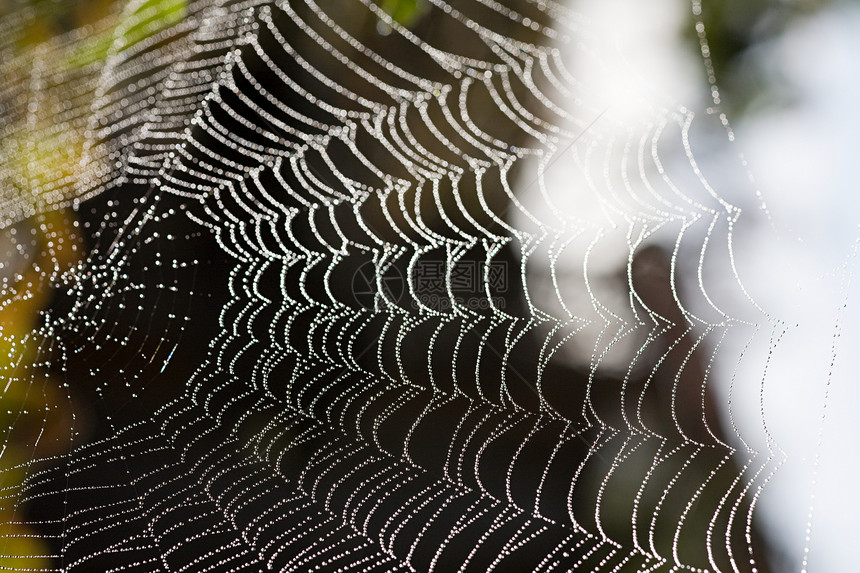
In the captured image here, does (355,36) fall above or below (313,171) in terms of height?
above

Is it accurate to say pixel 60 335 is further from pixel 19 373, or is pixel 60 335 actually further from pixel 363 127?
pixel 363 127

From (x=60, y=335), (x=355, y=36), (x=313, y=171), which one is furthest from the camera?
(x=355, y=36)

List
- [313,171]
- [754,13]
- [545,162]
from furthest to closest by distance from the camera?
[754,13] < [313,171] < [545,162]

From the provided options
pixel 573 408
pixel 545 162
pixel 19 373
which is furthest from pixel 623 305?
pixel 19 373

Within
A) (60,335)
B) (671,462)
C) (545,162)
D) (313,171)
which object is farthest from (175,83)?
(671,462)

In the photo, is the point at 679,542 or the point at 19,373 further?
the point at 679,542

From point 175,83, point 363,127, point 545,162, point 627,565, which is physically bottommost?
point 627,565
